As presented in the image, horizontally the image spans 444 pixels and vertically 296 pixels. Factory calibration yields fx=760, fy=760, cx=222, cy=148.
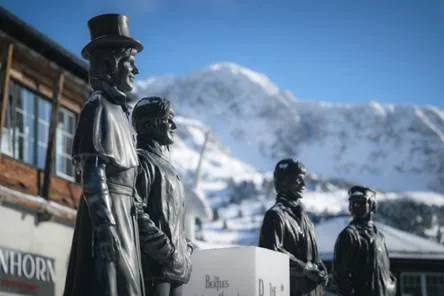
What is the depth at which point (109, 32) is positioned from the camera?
5230 millimetres

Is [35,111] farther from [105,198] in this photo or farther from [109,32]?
[105,198]

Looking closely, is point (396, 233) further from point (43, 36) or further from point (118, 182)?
point (118, 182)

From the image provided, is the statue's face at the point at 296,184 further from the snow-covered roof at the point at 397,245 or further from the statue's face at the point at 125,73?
the snow-covered roof at the point at 397,245

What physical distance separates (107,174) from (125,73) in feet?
2.62

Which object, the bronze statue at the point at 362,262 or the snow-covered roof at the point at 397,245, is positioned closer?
the bronze statue at the point at 362,262

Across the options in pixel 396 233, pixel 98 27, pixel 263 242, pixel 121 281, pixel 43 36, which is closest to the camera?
pixel 121 281

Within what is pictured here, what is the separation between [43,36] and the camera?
18594 mm

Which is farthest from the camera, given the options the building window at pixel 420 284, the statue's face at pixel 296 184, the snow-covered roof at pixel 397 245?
the snow-covered roof at pixel 397 245

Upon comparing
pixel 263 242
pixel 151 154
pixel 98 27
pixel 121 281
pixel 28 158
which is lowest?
pixel 121 281

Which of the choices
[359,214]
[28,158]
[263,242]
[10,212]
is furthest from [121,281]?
[28,158]

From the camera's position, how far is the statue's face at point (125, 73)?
520 centimetres

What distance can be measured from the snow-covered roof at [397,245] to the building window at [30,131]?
11032 millimetres

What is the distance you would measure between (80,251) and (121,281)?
321 mm

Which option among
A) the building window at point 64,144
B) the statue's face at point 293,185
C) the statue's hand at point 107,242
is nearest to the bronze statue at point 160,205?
the statue's hand at point 107,242
